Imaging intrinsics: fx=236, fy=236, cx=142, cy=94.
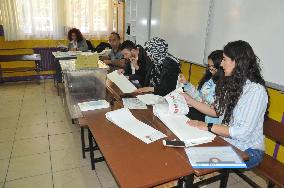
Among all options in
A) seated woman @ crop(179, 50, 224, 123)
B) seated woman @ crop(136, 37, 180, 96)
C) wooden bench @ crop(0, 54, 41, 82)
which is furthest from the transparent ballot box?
wooden bench @ crop(0, 54, 41, 82)

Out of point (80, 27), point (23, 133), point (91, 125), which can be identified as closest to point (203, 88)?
point (91, 125)

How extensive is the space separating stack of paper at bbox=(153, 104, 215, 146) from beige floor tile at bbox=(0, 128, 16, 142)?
2.18 m

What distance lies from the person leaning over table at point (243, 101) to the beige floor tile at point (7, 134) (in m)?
2.49

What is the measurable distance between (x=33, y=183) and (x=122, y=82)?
1.41m

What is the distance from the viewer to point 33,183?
2.25 meters

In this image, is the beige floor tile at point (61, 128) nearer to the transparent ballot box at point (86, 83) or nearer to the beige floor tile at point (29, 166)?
the transparent ballot box at point (86, 83)

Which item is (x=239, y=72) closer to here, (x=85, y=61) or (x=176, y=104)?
(x=176, y=104)

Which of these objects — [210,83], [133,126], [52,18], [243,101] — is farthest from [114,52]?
[243,101]

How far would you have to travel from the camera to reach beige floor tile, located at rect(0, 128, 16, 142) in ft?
9.93

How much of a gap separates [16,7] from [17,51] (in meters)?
0.95

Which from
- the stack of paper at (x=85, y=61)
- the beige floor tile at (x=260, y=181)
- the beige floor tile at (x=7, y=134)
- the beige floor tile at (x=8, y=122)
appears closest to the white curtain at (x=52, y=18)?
the beige floor tile at (x=8, y=122)

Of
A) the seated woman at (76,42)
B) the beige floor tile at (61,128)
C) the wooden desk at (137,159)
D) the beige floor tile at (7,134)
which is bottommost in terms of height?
the beige floor tile at (7,134)

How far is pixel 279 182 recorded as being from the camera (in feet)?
5.59

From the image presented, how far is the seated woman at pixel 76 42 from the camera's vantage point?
5066 mm
